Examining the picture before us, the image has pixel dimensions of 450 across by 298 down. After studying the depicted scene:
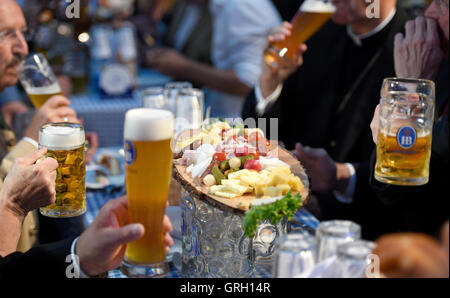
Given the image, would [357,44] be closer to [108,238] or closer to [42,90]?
[42,90]

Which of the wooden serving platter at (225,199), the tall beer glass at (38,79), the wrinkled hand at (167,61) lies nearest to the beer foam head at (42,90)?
the tall beer glass at (38,79)

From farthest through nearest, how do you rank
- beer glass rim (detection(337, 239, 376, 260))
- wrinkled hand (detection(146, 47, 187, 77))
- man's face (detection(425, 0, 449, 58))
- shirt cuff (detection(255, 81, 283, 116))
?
1. wrinkled hand (detection(146, 47, 187, 77))
2. shirt cuff (detection(255, 81, 283, 116))
3. man's face (detection(425, 0, 449, 58))
4. beer glass rim (detection(337, 239, 376, 260))

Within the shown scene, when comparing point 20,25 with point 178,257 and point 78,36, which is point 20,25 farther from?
point 78,36

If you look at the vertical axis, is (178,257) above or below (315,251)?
below

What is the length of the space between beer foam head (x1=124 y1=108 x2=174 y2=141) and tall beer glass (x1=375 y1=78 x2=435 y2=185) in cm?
51

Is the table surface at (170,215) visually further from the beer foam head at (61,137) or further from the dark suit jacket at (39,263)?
the beer foam head at (61,137)

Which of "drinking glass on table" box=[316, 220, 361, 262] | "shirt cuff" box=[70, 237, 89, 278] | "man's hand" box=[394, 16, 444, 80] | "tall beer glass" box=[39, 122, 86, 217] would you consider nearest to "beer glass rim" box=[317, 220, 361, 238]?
"drinking glass on table" box=[316, 220, 361, 262]

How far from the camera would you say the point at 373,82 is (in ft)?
8.16

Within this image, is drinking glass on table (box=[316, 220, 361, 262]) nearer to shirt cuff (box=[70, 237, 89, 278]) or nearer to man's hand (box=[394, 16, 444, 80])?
shirt cuff (box=[70, 237, 89, 278])

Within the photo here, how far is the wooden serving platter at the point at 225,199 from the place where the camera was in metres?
1.20

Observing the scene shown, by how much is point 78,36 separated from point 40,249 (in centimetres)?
286

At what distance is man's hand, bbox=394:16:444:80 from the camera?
157cm

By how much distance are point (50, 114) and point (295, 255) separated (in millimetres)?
1144

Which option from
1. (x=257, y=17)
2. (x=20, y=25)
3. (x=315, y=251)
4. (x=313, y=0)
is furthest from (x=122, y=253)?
(x=257, y=17)
